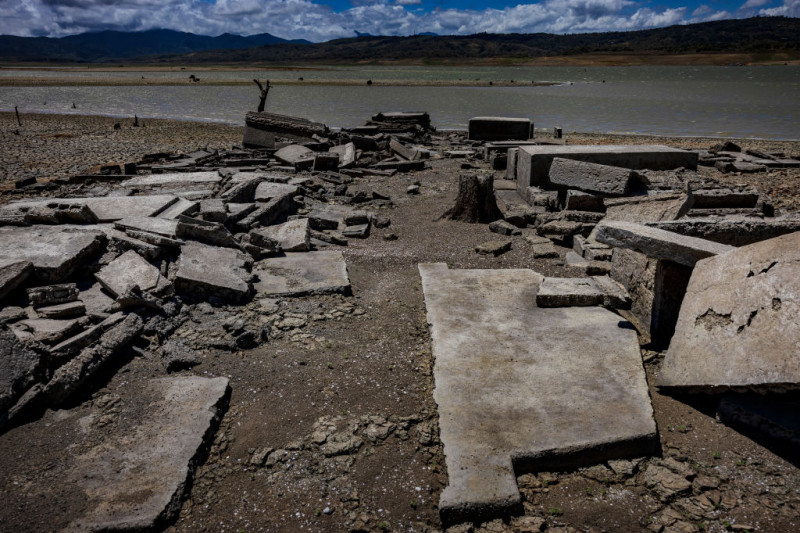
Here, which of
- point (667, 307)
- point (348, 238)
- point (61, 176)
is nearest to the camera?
point (667, 307)

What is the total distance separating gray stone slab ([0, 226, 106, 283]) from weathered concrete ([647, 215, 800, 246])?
18.9 ft

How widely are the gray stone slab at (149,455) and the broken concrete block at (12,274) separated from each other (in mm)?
1836

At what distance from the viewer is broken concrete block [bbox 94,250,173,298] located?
511 cm

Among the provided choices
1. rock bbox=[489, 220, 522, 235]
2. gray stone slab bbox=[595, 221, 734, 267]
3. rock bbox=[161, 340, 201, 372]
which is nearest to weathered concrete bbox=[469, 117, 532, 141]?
rock bbox=[489, 220, 522, 235]

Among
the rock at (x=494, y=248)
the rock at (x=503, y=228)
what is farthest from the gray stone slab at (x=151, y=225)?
the rock at (x=503, y=228)

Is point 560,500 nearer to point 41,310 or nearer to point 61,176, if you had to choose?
point 41,310

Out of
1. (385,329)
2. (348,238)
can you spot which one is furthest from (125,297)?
(348,238)

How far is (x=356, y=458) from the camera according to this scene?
332 centimetres

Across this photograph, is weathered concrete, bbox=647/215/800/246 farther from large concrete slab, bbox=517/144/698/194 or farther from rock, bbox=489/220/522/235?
large concrete slab, bbox=517/144/698/194

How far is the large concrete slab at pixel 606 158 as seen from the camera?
368 inches

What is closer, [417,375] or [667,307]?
[417,375]

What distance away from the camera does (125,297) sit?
15.8 feet

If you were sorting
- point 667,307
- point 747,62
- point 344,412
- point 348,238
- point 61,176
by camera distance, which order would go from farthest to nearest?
point 747,62
point 61,176
point 348,238
point 667,307
point 344,412

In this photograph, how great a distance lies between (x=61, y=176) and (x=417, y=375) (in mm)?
10983
